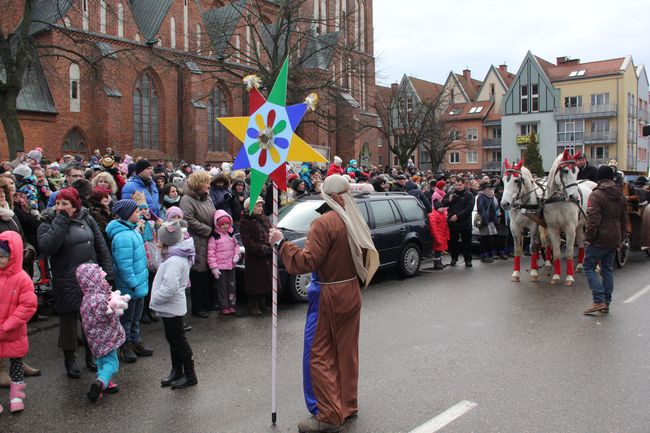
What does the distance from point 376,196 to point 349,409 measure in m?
7.43

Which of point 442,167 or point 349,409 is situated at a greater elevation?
point 442,167

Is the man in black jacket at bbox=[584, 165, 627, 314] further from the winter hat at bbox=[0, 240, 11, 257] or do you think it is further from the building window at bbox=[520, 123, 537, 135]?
the building window at bbox=[520, 123, 537, 135]

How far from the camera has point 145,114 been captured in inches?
1496

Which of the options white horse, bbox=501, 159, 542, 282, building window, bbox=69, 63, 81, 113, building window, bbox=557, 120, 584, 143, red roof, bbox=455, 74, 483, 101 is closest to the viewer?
white horse, bbox=501, 159, 542, 282

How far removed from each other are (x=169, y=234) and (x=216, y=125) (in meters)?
37.7

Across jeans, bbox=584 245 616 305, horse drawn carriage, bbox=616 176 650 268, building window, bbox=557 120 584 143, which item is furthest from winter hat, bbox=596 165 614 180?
building window, bbox=557 120 584 143

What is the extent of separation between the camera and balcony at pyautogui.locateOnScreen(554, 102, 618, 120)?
66.1 meters

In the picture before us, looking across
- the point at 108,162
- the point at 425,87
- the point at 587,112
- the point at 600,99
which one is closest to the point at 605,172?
the point at 108,162

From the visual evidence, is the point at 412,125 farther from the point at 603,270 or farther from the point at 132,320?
the point at 132,320

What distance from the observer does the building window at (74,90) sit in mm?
33844

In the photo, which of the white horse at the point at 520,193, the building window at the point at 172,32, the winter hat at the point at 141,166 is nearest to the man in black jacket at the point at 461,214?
the white horse at the point at 520,193

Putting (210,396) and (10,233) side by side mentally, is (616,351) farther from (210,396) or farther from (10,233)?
(10,233)

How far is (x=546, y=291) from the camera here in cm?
1047

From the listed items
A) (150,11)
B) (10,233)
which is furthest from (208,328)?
(150,11)
